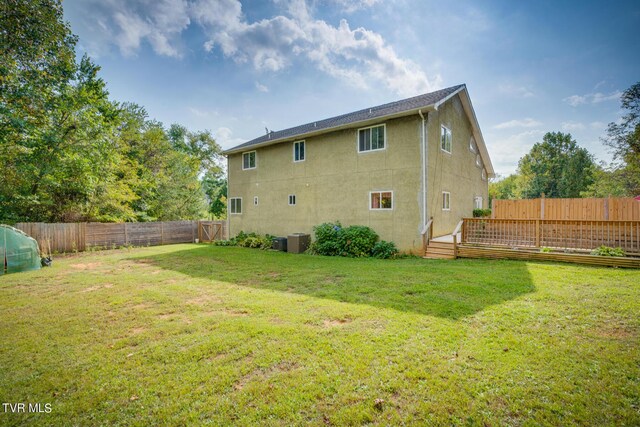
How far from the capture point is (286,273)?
8117 millimetres

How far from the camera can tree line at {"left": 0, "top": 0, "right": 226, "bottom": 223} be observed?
37.0 ft

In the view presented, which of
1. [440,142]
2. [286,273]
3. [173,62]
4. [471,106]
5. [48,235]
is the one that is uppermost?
[173,62]

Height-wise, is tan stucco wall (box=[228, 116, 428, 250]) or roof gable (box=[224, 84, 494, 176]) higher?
roof gable (box=[224, 84, 494, 176])

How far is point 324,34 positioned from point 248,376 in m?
14.4

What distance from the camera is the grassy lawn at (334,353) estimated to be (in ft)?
7.79

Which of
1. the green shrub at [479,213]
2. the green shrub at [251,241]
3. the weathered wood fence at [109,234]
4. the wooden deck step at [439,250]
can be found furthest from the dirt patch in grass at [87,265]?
the green shrub at [479,213]

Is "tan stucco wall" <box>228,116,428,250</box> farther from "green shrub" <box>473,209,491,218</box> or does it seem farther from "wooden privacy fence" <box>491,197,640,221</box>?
"wooden privacy fence" <box>491,197,640,221</box>

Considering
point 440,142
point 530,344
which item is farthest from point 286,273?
point 440,142

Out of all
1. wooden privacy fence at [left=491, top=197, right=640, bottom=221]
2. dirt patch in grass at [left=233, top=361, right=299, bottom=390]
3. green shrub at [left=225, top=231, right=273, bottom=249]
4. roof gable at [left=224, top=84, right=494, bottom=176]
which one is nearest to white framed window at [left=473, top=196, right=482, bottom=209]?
wooden privacy fence at [left=491, top=197, right=640, bottom=221]

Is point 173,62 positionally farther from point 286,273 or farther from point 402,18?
point 286,273

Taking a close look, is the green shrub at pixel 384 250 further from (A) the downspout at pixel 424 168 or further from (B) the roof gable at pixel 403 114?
(B) the roof gable at pixel 403 114

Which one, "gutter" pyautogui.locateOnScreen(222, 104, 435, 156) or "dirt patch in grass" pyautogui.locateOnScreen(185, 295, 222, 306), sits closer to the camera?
"dirt patch in grass" pyautogui.locateOnScreen(185, 295, 222, 306)

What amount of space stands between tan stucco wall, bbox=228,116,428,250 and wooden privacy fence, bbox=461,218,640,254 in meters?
2.26

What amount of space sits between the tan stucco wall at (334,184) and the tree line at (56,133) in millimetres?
8169
